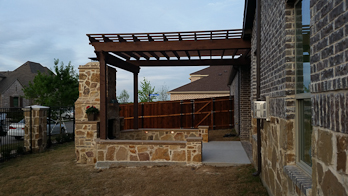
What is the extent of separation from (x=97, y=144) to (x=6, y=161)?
3.84 meters

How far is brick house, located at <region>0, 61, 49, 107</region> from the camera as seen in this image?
3406 cm

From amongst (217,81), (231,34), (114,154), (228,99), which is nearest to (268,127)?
(231,34)

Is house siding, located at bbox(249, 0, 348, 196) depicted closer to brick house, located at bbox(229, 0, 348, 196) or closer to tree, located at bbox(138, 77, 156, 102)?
brick house, located at bbox(229, 0, 348, 196)

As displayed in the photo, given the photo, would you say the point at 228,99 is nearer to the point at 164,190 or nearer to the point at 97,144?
the point at 97,144

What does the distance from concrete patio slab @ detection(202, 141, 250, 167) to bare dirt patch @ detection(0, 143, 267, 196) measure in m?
0.32

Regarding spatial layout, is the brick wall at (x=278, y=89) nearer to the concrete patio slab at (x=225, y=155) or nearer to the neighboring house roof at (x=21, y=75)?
the concrete patio slab at (x=225, y=155)

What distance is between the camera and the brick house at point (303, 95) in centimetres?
203

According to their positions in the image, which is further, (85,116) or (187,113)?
(187,113)

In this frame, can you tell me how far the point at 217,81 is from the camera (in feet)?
88.8

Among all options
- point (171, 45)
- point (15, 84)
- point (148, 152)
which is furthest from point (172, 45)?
point (15, 84)

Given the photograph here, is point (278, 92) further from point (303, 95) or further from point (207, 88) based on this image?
point (207, 88)

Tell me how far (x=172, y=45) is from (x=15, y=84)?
33.3 m

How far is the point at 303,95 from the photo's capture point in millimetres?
3473

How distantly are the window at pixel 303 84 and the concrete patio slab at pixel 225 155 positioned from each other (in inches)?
162
